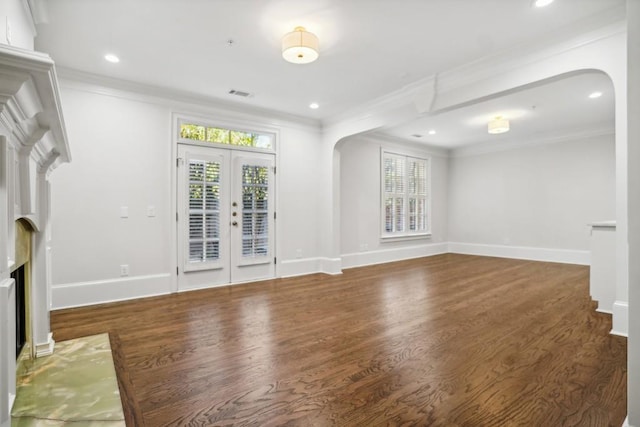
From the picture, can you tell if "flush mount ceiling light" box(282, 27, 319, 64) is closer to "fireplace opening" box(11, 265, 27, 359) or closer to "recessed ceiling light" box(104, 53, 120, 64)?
"recessed ceiling light" box(104, 53, 120, 64)

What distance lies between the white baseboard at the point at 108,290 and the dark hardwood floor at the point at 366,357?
0.21 metres

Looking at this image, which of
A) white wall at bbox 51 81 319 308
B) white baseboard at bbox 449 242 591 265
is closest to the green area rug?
white wall at bbox 51 81 319 308

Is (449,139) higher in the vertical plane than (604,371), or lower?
higher

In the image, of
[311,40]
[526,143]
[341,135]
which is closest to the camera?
[311,40]

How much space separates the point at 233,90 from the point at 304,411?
3.91 meters

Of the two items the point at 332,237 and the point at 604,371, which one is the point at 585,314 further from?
the point at 332,237

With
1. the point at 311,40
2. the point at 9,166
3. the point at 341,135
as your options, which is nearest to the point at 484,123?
the point at 341,135

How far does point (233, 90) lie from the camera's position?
429 cm

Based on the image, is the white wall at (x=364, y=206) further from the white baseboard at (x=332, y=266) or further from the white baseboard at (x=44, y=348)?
the white baseboard at (x=44, y=348)

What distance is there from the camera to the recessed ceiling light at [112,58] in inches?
131

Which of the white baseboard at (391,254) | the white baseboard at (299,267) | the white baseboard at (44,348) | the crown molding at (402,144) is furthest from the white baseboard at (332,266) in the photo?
the white baseboard at (44,348)

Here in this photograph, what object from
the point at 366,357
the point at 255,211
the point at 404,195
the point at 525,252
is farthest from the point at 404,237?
the point at 366,357

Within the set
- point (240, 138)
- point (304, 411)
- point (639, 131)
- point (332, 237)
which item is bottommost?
point (304, 411)

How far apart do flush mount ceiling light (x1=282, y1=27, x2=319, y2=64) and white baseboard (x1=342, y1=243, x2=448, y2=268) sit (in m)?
3.95
